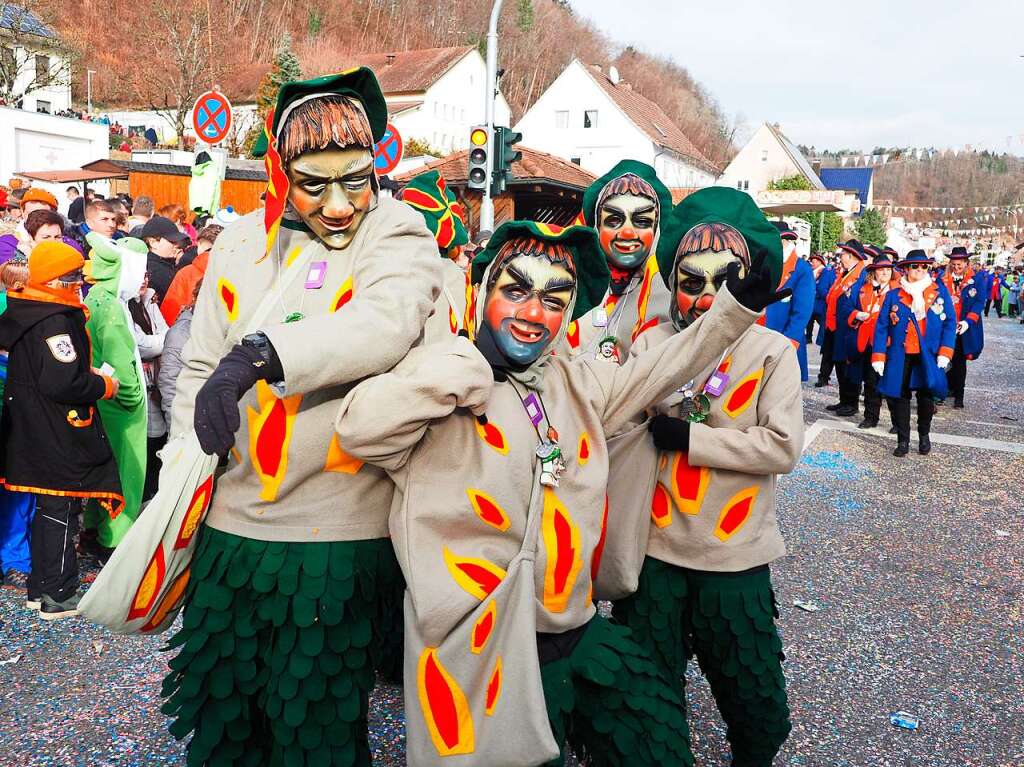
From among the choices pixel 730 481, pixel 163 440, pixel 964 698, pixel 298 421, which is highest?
pixel 298 421

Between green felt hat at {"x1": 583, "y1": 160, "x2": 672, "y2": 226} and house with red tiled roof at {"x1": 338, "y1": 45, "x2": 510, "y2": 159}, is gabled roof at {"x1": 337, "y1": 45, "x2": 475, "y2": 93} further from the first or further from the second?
green felt hat at {"x1": 583, "y1": 160, "x2": 672, "y2": 226}

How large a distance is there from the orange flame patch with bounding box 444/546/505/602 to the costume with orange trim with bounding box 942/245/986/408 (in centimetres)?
963

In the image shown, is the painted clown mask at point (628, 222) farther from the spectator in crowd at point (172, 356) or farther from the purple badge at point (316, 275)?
the spectator in crowd at point (172, 356)

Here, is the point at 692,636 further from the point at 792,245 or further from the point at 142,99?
the point at 142,99

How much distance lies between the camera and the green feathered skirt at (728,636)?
2488mm

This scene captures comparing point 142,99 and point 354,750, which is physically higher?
point 142,99

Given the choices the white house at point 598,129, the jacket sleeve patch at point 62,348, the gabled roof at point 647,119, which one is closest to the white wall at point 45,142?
the jacket sleeve patch at point 62,348

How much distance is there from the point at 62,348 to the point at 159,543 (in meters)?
2.29

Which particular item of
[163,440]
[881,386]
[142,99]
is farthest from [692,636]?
[142,99]

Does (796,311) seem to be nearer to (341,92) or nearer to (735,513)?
(735,513)

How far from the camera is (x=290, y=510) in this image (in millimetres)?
1976

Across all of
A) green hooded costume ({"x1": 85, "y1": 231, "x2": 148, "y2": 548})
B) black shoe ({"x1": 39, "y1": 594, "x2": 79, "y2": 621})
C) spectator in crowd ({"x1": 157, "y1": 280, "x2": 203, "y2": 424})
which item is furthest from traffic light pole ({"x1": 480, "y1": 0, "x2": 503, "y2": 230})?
black shoe ({"x1": 39, "y1": 594, "x2": 79, "y2": 621})

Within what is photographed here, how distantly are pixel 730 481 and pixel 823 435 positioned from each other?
21.3 feet

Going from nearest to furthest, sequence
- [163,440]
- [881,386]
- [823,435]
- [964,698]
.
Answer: [964,698], [163,440], [881,386], [823,435]
